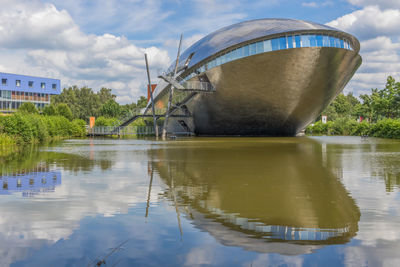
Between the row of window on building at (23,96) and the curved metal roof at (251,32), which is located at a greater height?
the curved metal roof at (251,32)

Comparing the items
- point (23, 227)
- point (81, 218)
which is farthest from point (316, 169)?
point (23, 227)

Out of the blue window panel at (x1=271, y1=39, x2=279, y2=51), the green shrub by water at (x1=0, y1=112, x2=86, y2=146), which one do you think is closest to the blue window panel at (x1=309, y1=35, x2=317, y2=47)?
the blue window panel at (x1=271, y1=39, x2=279, y2=51)

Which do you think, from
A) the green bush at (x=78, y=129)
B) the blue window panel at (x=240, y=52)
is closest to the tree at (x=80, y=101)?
the green bush at (x=78, y=129)

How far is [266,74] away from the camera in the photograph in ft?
128

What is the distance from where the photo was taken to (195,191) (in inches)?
368

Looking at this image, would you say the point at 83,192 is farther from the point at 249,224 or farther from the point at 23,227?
the point at 249,224

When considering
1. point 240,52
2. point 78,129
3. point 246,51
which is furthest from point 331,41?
point 78,129

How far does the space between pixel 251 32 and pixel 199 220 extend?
35321 mm

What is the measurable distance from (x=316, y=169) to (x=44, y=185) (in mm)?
8857

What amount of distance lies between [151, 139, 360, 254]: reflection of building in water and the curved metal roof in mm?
27086

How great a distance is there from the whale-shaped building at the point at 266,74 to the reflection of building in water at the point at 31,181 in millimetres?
28584

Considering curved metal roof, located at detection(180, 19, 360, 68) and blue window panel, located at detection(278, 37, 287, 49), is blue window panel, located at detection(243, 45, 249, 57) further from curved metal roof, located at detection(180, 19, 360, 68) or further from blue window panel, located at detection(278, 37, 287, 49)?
blue window panel, located at detection(278, 37, 287, 49)

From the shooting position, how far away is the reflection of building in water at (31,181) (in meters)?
9.47

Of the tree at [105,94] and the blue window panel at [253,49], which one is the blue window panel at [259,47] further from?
the tree at [105,94]
